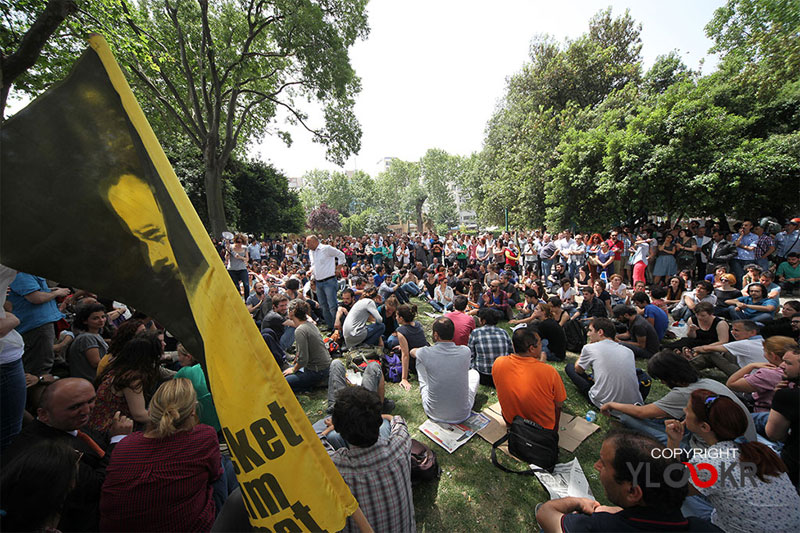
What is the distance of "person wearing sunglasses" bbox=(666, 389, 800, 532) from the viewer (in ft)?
5.80

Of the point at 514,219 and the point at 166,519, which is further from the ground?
the point at 514,219

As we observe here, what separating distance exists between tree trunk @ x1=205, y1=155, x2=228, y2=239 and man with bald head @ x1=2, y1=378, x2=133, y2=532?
14.5 metres

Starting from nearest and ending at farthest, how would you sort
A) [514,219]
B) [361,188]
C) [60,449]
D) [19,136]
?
1. [19,136]
2. [60,449]
3. [514,219]
4. [361,188]

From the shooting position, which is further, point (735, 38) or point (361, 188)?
point (361, 188)

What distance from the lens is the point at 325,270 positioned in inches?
255

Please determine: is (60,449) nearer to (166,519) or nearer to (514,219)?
(166,519)

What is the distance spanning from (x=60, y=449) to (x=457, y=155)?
58.9 meters

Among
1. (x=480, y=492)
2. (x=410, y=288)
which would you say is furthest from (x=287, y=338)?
(x=410, y=288)

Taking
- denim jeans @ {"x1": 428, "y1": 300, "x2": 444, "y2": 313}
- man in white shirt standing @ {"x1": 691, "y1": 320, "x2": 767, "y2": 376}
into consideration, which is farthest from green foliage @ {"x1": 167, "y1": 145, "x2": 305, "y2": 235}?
man in white shirt standing @ {"x1": 691, "y1": 320, "x2": 767, "y2": 376}

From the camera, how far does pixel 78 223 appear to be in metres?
1.20

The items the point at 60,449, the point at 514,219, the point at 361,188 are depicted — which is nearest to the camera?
the point at 60,449

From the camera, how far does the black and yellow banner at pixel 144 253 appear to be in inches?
44.2

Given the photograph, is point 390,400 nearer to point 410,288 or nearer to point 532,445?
point 532,445

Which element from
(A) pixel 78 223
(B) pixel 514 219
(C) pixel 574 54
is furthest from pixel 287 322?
(C) pixel 574 54
